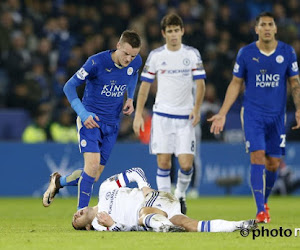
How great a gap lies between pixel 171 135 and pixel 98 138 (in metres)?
1.77

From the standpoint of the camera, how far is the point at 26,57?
19.1 meters

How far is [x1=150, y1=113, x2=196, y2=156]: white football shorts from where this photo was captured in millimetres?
12500

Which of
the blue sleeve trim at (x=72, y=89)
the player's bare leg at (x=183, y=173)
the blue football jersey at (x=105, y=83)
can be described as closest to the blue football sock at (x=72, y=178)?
the blue football jersey at (x=105, y=83)

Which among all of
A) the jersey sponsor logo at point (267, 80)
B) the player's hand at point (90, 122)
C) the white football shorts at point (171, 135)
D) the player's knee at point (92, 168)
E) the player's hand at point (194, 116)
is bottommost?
the player's knee at point (92, 168)

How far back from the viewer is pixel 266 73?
11.4 meters

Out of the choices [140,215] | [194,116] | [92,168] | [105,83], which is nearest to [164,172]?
[194,116]

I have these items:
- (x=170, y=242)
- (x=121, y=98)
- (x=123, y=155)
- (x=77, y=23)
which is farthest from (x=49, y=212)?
(x=77, y=23)

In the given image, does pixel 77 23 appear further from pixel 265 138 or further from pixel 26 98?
pixel 265 138

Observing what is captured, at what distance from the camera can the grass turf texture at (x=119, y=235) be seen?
7996mm

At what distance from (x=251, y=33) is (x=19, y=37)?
598 centimetres

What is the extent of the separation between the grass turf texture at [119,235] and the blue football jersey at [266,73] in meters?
1.47

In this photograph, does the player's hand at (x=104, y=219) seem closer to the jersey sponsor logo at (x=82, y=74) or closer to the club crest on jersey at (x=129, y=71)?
the jersey sponsor logo at (x=82, y=74)

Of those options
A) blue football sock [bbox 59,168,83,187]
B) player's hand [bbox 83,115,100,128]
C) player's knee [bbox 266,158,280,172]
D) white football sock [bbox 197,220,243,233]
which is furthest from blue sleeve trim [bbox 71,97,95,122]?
player's knee [bbox 266,158,280,172]

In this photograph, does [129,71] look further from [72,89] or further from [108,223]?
[108,223]
